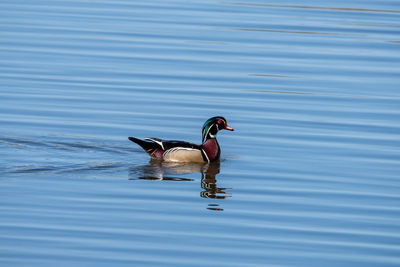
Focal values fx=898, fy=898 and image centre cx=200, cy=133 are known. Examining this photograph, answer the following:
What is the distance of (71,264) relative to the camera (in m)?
8.72

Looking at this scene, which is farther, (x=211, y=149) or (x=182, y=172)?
(x=211, y=149)

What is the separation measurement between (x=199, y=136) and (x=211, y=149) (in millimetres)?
1272

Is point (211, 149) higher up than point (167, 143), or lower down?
higher up

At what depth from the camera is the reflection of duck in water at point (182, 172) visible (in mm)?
11981

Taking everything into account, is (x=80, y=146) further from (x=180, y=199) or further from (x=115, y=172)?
(x=180, y=199)

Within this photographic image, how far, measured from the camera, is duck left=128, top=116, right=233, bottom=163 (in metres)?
13.6

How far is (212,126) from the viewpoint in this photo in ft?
47.5

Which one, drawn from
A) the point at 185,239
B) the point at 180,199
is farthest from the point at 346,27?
the point at 185,239

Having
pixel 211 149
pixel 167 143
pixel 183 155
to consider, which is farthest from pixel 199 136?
pixel 167 143

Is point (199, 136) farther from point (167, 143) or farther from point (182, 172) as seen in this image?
point (182, 172)

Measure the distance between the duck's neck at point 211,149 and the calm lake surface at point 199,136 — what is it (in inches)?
10.3

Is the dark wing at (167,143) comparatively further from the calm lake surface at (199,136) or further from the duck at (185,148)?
the calm lake surface at (199,136)

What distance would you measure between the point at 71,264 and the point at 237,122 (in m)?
7.39

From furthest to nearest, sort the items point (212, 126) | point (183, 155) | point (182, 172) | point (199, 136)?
1. point (199, 136)
2. point (212, 126)
3. point (183, 155)
4. point (182, 172)
